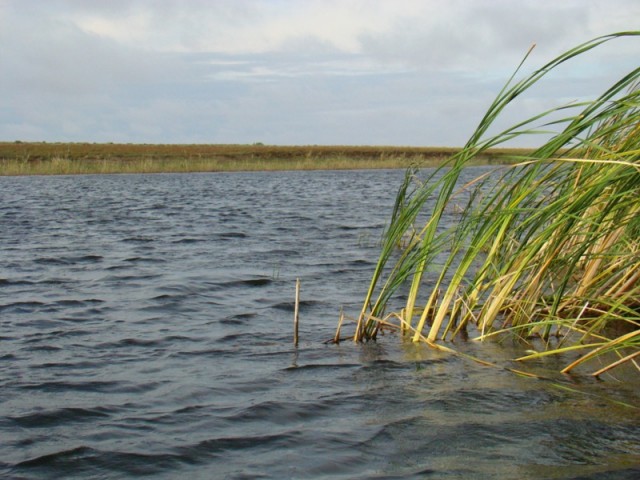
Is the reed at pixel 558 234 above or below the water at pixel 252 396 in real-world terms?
above

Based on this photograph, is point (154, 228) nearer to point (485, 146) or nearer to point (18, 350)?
point (18, 350)

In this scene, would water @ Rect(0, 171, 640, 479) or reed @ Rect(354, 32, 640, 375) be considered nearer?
water @ Rect(0, 171, 640, 479)

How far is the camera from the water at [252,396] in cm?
340

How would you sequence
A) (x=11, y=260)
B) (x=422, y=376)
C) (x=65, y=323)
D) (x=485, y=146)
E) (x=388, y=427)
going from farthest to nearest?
(x=11, y=260) → (x=65, y=323) → (x=422, y=376) → (x=485, y=146) → (x=388, y=427)

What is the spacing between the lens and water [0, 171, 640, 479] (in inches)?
134

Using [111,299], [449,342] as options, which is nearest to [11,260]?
[111,299]

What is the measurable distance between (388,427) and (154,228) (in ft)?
38.4

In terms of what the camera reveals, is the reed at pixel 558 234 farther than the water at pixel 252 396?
Yes

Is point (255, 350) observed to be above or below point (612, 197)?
below

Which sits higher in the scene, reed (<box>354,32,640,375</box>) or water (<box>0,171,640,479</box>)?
reed (<box>354,32,640,375</box>)

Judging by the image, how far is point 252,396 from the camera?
4.39m

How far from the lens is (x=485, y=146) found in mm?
4422

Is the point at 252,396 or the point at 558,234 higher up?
the point at 558,234

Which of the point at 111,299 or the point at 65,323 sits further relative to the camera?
the point at 111,299
